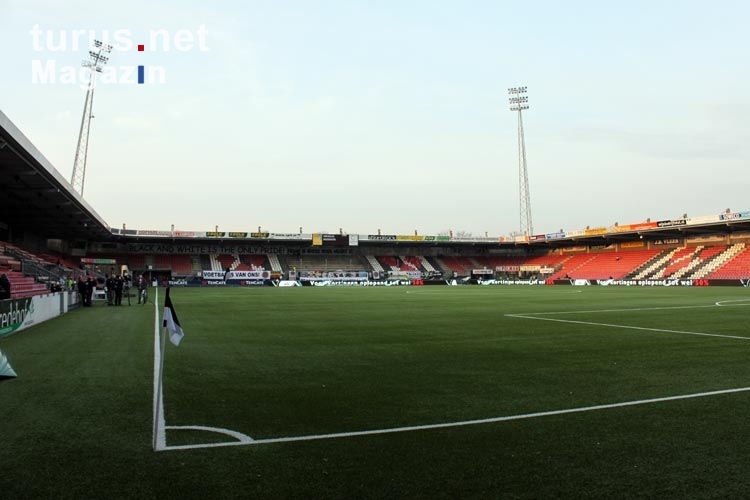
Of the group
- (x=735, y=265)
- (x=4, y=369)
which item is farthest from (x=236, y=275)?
(x=4, y=369)

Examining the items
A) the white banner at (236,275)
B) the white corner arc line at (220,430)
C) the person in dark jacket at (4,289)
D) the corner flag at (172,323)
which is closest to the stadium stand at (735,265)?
the white banner at (236,275)

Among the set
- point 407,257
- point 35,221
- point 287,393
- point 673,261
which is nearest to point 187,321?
point 287,393

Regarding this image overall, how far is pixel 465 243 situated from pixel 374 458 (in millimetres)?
87760

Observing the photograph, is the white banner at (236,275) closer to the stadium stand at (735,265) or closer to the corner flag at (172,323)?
the stadium stand at (735,265)

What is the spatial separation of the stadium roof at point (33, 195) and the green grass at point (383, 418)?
35.3ft

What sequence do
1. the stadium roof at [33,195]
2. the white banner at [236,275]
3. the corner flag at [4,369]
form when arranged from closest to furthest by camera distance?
the corner flag at [4,369], the stadium roof at [33,195], the white banner at [236,275]

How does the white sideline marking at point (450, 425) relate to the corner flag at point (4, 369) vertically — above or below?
below

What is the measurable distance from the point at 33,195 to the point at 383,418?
31.8 metres

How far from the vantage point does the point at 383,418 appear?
6105 millimetres

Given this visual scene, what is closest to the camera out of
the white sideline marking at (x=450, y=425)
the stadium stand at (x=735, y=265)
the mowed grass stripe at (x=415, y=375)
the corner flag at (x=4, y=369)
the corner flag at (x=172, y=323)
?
the white sideline marking at (x=450, y=425)

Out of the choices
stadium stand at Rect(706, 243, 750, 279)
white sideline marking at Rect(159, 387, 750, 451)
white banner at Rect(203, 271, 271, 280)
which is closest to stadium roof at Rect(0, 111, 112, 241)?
white sideline marking at Rect(159, 387, 750, 451)

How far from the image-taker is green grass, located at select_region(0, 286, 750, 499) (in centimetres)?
418

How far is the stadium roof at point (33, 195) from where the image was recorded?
2050 centimetres

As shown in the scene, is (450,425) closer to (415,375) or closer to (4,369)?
(415,375)
